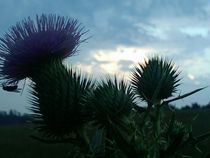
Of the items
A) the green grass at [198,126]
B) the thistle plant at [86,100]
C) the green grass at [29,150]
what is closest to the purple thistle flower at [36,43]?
the thistle plant at [86,100]

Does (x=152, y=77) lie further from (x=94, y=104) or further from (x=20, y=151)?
(x=20, y=151)

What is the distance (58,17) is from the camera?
4.65 meters

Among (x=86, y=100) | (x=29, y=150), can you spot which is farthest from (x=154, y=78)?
(x=29, y=150)

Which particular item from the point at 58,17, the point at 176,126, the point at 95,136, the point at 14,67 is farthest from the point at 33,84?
the point at 176,126

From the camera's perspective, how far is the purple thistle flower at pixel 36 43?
4.62 metres

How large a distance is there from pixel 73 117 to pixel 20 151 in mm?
31658

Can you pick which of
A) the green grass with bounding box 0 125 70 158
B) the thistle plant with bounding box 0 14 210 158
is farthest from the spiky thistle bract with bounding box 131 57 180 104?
the green grass with bounding box 0 125 70 158

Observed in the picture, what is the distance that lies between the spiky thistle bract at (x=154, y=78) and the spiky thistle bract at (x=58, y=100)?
0.47 metres

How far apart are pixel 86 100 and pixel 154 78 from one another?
846 millimetres

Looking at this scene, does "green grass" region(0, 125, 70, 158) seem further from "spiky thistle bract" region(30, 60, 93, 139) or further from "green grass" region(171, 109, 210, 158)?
"spiky thistle bract" region(30, 60, 93, 139)

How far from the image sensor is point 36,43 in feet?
15.1

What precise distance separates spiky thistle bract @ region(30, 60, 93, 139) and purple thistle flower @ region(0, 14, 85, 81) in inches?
5.1

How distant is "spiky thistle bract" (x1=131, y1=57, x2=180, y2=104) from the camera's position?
13.9 ft

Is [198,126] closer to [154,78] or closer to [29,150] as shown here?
[29,150]
